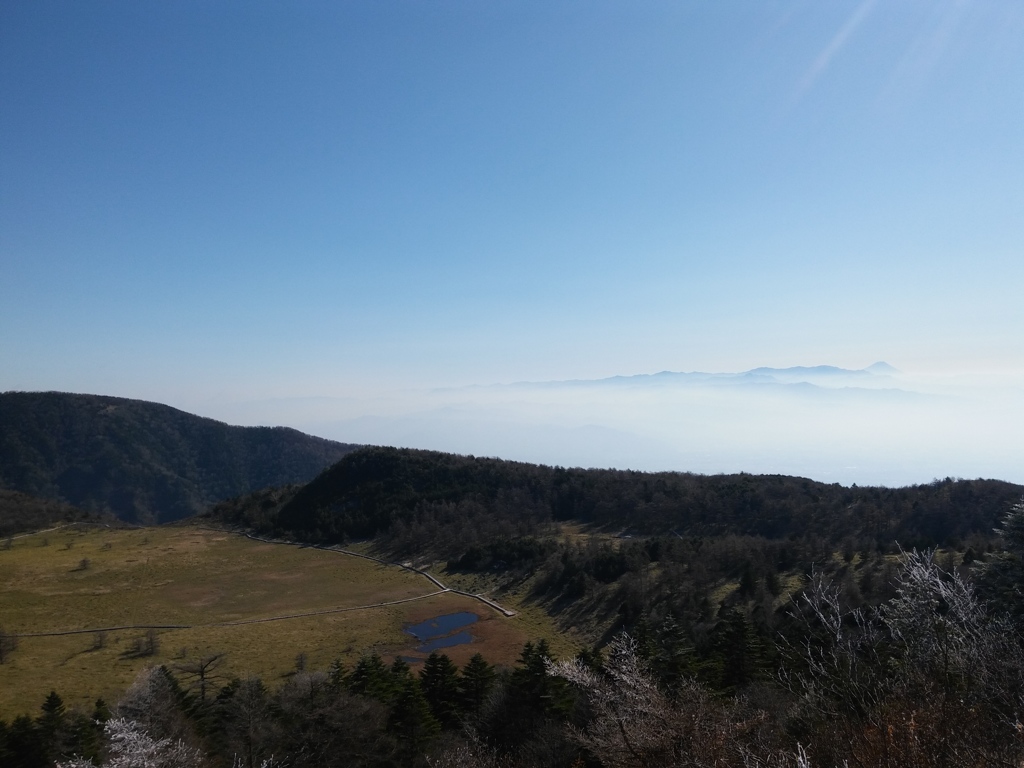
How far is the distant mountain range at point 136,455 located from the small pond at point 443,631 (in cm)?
10998

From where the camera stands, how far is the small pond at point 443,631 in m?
39.4

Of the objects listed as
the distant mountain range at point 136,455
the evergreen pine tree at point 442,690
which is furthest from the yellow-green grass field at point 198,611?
the distant mountain range at point 136,455

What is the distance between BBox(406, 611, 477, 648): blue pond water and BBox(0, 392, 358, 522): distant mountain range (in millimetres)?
109699

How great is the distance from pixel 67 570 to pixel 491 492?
160 ft

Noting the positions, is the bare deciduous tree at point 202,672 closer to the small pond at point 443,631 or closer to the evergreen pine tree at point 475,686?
Result: the evergreen pine tree at point 475,686

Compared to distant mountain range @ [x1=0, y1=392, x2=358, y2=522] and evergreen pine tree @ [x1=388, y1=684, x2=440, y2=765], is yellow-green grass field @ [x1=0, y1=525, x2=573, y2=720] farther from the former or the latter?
distant mountain range @ [x1=0, y1=392, x2=358, y2=522]

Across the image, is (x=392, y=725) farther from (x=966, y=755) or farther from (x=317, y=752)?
(x=966, y=755)

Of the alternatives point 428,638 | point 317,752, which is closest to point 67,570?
point 428,638

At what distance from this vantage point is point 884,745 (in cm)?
670

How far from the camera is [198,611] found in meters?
46.2

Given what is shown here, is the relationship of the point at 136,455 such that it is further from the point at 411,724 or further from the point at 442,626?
the point at 411,724

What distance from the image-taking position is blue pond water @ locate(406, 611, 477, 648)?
135 feet

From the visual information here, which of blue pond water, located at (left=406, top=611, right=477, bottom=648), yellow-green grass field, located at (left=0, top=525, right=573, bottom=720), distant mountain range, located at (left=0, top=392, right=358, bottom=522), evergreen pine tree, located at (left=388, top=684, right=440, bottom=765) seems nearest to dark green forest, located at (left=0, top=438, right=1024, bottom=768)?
evergreen pine tree, located at (left=388, top=684, right=440, bottom=765)

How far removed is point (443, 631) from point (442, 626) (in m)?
1.21
